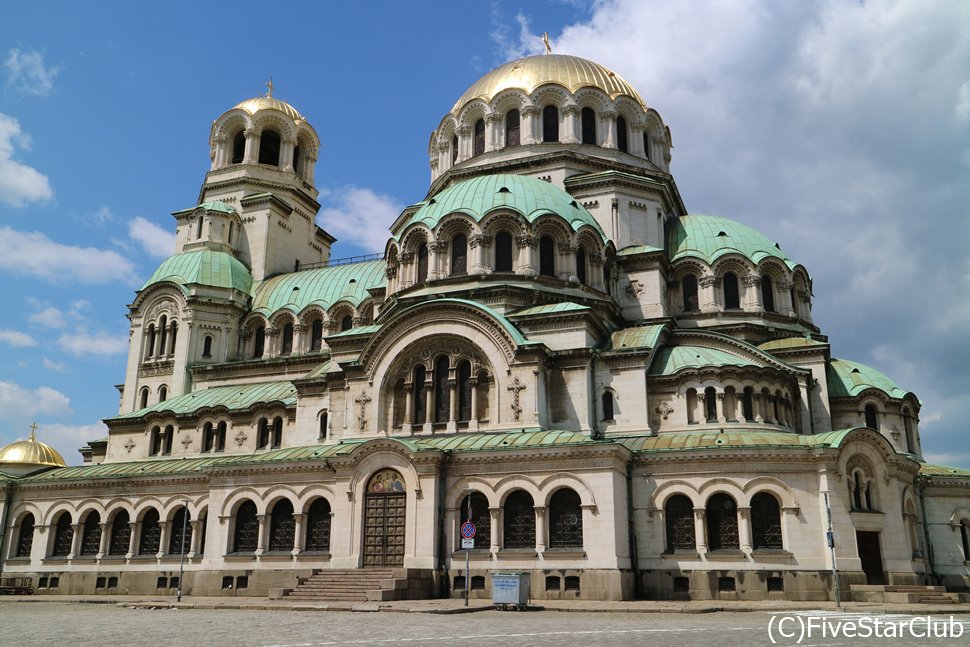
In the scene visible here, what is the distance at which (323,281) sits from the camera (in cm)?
5028

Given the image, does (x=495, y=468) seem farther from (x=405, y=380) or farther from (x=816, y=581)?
(x=816, y=581)

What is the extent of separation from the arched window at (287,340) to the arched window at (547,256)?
56.3ft

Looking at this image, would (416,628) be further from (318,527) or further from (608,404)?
(608,404)

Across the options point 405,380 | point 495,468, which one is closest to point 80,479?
point 405,380

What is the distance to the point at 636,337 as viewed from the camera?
36.8 m

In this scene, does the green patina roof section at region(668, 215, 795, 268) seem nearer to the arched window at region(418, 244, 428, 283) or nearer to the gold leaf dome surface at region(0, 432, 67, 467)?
the arched window at region(418, 244, 428, 283)

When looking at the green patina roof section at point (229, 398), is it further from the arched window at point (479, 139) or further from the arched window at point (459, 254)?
the arched window at point (479, 139)

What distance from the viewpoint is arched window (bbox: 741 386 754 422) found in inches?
1353

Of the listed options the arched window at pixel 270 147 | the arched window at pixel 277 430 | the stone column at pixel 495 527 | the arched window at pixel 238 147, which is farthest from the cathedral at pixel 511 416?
the arched window at pixel 270 147

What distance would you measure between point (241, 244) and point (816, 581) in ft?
130

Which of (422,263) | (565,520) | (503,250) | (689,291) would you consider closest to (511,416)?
(565,520)

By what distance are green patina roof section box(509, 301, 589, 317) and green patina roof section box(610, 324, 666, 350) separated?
89.2 inches

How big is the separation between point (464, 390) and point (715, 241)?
57.7ft

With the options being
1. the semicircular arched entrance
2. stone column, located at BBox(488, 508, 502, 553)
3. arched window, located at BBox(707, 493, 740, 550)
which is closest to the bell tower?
the semicircular arched entrance
